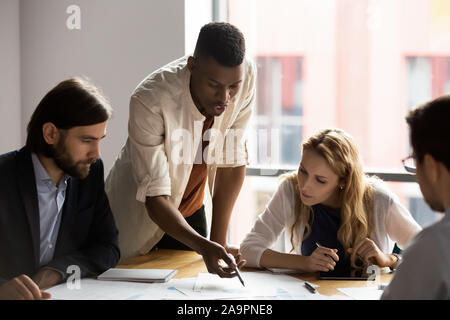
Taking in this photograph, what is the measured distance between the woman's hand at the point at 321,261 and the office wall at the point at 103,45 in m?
1.76

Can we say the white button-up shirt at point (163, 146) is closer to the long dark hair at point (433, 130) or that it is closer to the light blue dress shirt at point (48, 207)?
the light blue dress shirt at point (48, 207)

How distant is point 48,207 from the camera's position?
203 centimetres

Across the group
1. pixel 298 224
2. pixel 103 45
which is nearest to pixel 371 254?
pixel 298 224

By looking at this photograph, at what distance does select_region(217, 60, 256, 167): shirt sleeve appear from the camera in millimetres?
2477

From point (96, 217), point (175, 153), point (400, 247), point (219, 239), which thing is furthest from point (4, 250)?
point (400, 247)

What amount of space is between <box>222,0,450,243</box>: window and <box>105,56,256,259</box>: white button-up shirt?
134 cm

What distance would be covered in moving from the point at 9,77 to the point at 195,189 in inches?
68.1

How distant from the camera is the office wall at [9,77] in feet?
11.7

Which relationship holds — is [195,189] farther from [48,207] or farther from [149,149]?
[48,207]

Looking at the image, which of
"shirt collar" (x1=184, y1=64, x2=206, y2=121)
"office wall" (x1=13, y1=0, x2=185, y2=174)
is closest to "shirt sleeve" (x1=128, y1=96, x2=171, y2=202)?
"shirt collar" (x1=184, y1=64, x2=206, y2=121)

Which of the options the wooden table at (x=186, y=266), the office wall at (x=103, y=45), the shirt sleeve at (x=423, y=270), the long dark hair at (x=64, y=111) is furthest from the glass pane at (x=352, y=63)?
the shirt sleeve at (x=423, y=270)

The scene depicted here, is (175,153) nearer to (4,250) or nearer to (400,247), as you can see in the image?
(4,250)

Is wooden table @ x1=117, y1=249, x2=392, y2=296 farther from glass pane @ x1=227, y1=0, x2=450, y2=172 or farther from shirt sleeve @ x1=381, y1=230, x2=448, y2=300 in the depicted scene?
glass pane @ x1=227, y1=0, x2=450, y2=172

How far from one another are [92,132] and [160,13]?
1.62m
